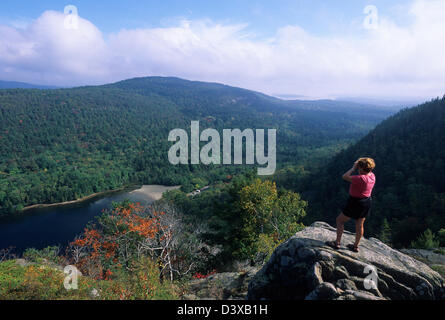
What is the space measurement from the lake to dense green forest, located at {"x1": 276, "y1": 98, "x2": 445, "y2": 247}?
41.3 m

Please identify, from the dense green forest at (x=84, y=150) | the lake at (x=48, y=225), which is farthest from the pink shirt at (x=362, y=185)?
the dense green forest at (x=84, y=150)

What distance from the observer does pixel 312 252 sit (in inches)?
239

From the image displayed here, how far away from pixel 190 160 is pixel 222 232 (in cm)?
10434

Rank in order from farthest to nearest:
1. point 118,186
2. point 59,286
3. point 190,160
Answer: point 190,160 < point 118,186 < point 59,286

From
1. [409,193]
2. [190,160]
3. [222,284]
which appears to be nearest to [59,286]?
[222,284]

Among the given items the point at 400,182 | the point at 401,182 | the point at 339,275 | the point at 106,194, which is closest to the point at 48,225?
the point at 106,194

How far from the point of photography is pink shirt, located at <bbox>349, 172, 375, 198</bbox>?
17.5 feet

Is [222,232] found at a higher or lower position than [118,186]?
higher

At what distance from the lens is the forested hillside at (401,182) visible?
111 feet

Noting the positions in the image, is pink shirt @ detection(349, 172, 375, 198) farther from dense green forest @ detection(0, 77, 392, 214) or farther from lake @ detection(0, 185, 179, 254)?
dense green forest @ detection(0, 77, 392, 214)

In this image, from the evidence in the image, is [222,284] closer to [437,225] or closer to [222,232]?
[222,232]

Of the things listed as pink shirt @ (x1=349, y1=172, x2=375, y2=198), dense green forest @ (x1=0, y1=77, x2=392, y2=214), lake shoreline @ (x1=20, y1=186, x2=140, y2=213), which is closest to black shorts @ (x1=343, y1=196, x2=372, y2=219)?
pink shirt @ (x1=349, y1=172, x2=375, y2=198)

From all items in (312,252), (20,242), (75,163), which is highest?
(312,252)

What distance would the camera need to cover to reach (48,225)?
2375 inches
